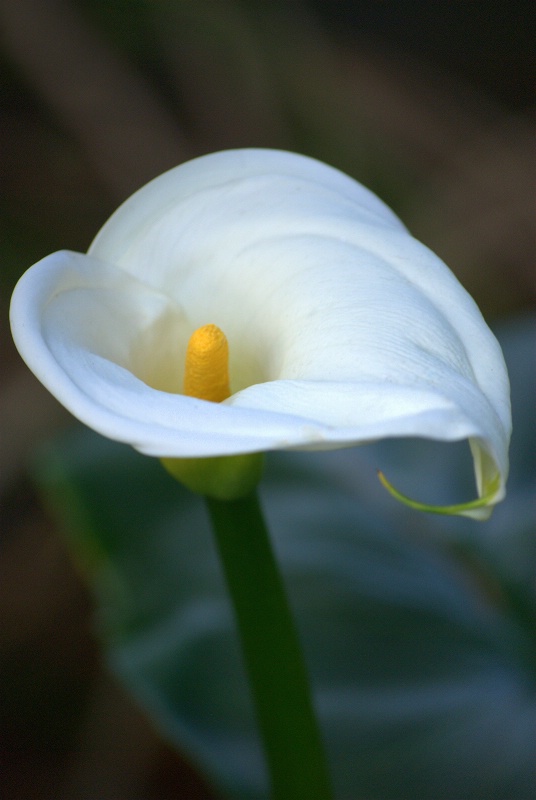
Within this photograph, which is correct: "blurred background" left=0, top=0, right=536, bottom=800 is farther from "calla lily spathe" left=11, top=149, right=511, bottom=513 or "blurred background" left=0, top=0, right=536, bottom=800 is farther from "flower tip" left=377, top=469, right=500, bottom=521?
"flower tip" left=377, top=469, right=500, bottom=521

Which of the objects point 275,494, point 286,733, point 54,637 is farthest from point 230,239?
point 54,637

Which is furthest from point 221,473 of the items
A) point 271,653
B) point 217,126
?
point 217,126

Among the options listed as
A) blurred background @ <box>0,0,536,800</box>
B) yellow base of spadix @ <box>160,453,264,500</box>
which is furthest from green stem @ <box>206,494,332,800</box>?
blurred background @ <box>0,0,536,800</box>

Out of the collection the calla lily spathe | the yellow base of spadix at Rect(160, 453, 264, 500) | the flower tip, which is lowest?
the yellow base of spadix at Rect(160, 453, 264, 500)

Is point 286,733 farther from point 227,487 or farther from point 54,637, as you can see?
point 54,637

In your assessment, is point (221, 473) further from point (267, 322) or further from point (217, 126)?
point (217, 126)

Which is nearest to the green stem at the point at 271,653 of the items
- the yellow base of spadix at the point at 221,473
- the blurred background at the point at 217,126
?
the yellow base of spadix at the point at 221,473

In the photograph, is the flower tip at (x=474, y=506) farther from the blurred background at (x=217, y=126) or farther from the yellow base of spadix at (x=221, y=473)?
the blurred background at (x=217, y=126)
